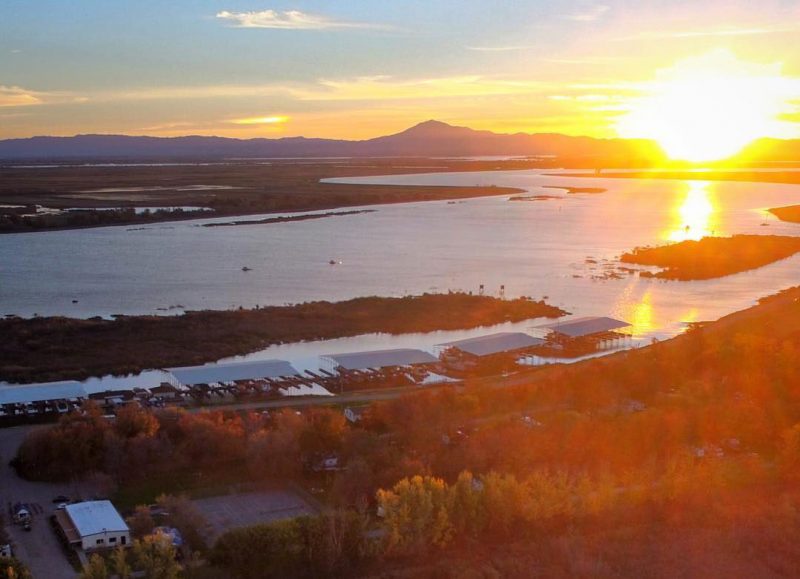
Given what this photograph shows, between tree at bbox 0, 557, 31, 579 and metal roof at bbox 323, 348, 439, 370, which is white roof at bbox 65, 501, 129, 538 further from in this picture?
metal roof at bbox 323, 348, 439, 370

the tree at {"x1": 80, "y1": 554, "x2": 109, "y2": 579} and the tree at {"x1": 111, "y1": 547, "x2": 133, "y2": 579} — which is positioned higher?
the tree at {"x1": 80, "y1": 554, "x2": 109, "y2": 579}

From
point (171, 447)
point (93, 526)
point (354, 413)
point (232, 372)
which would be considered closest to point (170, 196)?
point (232, 372)

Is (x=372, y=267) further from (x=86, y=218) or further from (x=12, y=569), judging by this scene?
(x=12, y=569)

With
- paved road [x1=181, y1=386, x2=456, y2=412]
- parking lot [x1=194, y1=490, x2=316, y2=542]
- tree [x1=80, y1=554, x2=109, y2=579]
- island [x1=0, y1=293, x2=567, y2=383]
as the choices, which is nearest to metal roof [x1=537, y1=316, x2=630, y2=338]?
island [x1=0, y1=293, x2=567, y2=383]

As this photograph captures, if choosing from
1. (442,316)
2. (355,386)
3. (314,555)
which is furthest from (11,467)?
(442,316)

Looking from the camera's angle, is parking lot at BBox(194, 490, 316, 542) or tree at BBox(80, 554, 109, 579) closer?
tree at BBox(80, 554, 109, 579)

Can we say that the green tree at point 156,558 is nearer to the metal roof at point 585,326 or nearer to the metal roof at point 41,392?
the metal roof at point 41,392
